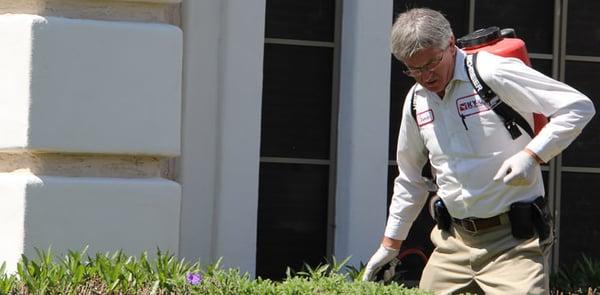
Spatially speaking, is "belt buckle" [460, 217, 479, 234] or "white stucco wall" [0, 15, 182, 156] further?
"white stucco wall" [0, 15, 182, 156]

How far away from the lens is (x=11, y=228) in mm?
6609

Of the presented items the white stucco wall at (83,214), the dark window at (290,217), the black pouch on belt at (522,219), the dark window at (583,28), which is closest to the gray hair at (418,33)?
the black pouch on belt at (522,219)

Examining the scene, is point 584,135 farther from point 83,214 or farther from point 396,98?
point 83,214

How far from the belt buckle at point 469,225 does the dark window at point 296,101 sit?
174 centimetres

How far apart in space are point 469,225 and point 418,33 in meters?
0.87

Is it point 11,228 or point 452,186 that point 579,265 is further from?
point 11,228

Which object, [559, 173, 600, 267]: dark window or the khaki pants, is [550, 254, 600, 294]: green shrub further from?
the khaki pants

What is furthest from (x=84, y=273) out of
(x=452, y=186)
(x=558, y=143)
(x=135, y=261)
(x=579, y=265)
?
(x=579, y=265)

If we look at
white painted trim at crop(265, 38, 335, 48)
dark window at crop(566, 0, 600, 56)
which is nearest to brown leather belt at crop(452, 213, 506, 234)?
white painted trim at crop(265, 38, 335, 48)

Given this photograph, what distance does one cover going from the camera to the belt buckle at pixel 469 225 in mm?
6035

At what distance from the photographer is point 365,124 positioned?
7.51 m

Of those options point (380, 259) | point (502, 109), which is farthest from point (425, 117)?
point (380, 259)

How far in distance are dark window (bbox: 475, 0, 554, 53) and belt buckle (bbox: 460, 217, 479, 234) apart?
2.11m

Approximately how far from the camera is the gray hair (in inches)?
226
